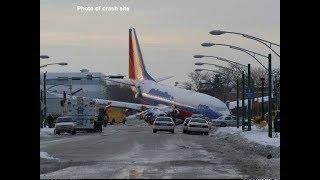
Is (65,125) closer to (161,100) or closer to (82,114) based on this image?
(82,114)

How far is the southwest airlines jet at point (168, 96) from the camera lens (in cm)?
8862

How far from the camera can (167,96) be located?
94688mm

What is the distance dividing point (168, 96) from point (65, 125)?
36.9m

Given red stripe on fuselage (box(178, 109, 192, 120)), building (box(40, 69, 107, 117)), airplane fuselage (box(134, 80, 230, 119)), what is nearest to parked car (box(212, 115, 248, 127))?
airplane fuselage (box(134, 80, 230, 119))

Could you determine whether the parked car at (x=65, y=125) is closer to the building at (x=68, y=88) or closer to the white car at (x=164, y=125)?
the white car at (x=164, y=125)

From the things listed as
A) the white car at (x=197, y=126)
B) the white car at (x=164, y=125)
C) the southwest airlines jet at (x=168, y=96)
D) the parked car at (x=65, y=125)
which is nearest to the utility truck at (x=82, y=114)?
the parked car at (x=65, y=125)

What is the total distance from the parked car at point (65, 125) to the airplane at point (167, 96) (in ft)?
62.9

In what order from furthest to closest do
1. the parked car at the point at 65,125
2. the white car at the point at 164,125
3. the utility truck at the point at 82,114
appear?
1. the utility truck at the point at 82,114
2. the white car at the point at 164,125
3. the parked car at the point at 65,125

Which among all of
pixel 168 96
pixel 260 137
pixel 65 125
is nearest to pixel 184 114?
pixel 168 96

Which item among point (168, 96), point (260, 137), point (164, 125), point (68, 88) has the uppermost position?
point (68, 88)
